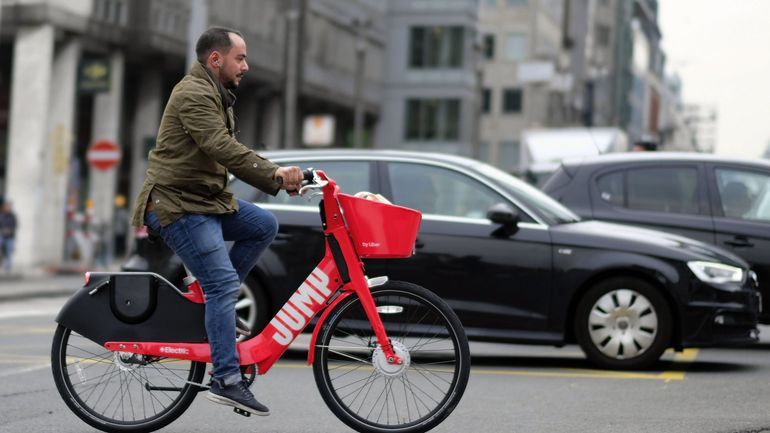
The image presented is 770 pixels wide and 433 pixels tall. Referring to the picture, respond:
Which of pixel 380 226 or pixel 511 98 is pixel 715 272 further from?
pixel 511 98

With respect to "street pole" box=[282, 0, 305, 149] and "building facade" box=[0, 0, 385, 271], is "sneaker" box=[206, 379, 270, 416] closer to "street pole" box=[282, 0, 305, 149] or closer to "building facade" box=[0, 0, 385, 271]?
"building facade" box=[0, 0, 385, 271]

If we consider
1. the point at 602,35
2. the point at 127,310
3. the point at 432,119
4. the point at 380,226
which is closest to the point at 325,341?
the point at 380,226

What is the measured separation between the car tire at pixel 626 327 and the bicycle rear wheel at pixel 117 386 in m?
3.97

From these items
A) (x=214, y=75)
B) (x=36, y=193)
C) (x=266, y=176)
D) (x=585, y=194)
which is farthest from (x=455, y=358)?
(x=36, y=193)

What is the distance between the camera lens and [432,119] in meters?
66.5

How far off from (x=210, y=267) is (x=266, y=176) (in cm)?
55

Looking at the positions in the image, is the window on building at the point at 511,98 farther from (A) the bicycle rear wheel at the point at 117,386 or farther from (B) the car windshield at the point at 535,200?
(A) the bicycle rear wheel at the point at 117,386

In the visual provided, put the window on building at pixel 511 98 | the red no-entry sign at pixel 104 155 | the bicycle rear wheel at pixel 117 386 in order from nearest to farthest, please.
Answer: the bicycle rear wheel at pixel 117 386
the red no-entry sign at pixel 104 155
the window on building at pixel 511 98

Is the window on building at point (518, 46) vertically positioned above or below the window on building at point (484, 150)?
above

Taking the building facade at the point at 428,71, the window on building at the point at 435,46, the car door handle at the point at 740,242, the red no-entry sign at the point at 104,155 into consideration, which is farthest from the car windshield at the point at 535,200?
the window on building at the point at 435,46

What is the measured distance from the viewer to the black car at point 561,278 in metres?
9.34

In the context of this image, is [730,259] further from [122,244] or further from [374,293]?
[122,244]

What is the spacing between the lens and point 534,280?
9.45 metres

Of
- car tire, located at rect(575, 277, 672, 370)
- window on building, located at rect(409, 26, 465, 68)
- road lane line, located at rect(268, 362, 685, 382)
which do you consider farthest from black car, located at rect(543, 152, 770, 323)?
window on building, located at rect(409, 26, 465, 68)
